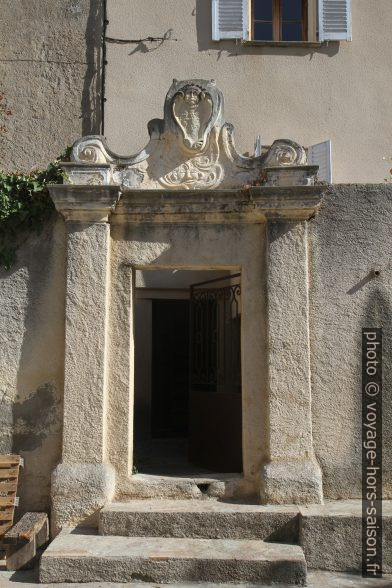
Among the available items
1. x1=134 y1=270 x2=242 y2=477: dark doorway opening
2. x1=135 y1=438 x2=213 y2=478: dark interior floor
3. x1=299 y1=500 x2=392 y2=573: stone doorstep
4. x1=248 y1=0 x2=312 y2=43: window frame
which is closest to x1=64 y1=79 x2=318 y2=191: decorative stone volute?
x1=134 y1=270 x2=242 y2=477: dark doorway opening

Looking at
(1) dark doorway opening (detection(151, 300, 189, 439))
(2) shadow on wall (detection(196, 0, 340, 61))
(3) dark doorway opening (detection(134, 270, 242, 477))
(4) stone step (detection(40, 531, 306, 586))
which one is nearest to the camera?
(4) stone step (detection(40, 531, 306, 586))

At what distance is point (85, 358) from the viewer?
5715mm

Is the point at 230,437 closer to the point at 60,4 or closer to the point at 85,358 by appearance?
the point at 85,358

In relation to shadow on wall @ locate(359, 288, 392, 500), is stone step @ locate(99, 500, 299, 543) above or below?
below

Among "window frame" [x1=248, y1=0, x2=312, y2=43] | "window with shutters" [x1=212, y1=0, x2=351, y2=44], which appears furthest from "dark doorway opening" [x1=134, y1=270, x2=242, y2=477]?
"window frame" [x1=248, y1=0, x2=312, y2=43]

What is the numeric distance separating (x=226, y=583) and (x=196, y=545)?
1.36ft

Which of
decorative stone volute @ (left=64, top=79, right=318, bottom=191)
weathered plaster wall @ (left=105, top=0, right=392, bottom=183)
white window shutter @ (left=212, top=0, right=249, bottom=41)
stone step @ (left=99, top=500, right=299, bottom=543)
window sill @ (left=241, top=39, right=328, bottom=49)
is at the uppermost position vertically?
white window shutter @ (left=212, top=0, right=249, bottom=41)

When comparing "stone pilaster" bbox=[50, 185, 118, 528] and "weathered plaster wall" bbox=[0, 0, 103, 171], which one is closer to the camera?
"stone pilaster" bbox=[50, 185, 118, 528]

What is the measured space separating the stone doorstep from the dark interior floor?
1343mm

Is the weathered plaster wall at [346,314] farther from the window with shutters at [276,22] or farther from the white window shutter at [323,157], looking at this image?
the window with shutters at [276,22]

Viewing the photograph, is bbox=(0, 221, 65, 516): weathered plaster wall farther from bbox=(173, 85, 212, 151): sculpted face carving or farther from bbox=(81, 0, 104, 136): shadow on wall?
bbox=(81, 0, 104, 136): shadow on wall

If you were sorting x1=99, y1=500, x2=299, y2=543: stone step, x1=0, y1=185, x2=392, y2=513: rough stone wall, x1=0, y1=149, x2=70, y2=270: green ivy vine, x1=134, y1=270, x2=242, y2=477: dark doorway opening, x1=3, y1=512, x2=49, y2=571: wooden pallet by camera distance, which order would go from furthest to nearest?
x1=134, y1=270, x2=242, y2=477: dark doorway opening, x1=0, y1=149, x2=70, y2=270: green ivy vine, x1=0, y1=185, x2=392, y2=513: rough stone wall, x1=99, y1=500, x2=299, y2=543: stone step, x1=3, y1=512, x2=49, y2=571: wooden pallet

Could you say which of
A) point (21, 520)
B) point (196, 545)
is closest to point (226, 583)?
point (196, 545)

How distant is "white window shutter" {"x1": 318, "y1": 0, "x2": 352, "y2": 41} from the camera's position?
9.39m
